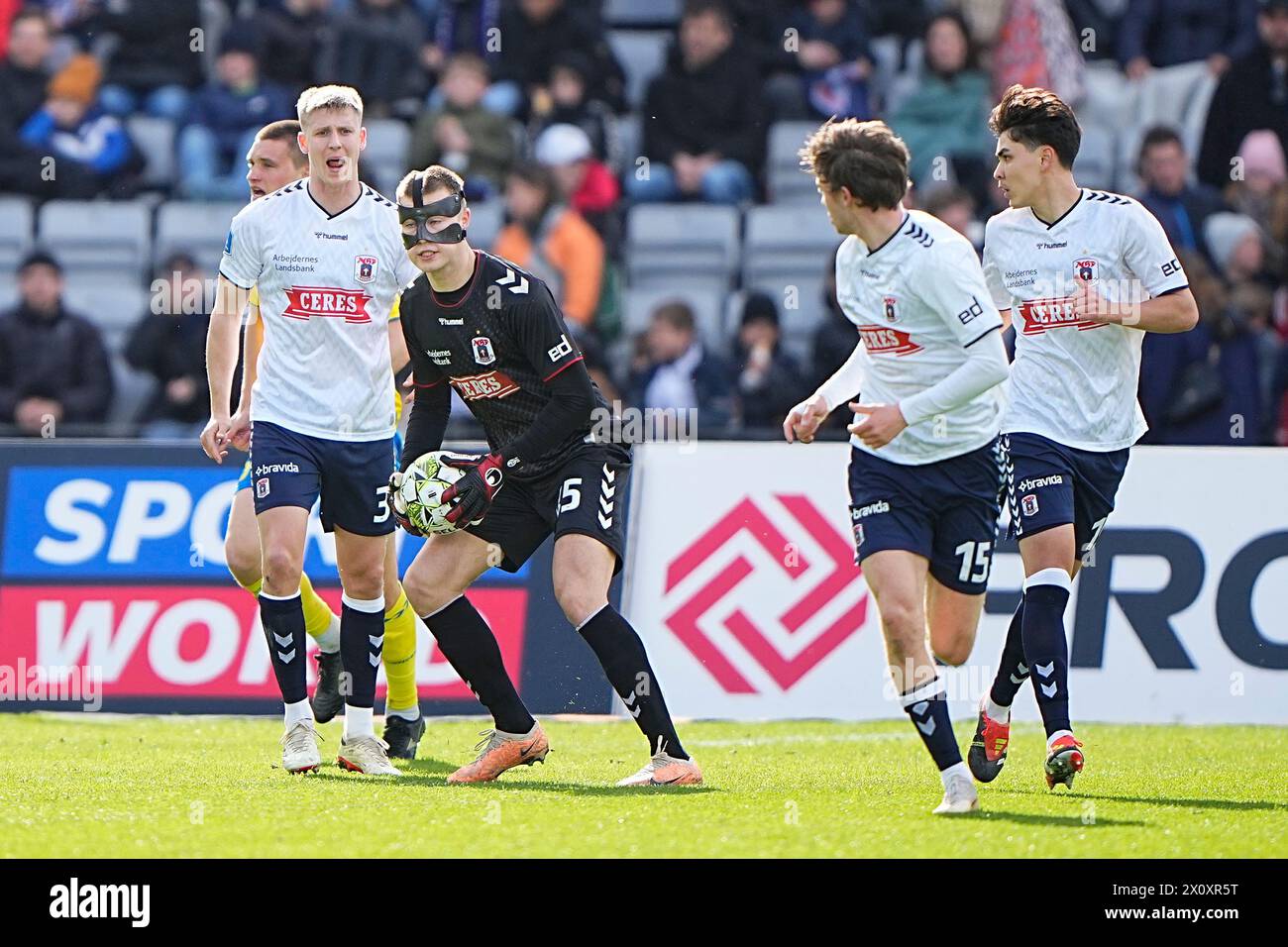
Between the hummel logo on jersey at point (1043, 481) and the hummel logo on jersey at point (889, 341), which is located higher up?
the hummel logo on jersey at point (889, 341)

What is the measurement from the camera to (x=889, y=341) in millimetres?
6375

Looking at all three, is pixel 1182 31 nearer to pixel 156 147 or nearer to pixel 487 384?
pixel 156 147

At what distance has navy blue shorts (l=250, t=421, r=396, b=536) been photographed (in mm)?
7172

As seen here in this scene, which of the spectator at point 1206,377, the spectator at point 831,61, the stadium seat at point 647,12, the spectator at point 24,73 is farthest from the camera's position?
the stadium seat at point 647,12

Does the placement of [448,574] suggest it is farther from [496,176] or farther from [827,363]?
[496,176]

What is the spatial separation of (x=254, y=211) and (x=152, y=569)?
2.94 m

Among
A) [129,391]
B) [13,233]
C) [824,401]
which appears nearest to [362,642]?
[824,401]

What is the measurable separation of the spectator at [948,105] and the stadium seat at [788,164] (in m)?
0.84

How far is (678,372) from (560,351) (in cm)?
570

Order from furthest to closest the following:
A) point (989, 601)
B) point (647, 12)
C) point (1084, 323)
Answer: point (647, 12) < point (989, 601) < point (1084, 323)

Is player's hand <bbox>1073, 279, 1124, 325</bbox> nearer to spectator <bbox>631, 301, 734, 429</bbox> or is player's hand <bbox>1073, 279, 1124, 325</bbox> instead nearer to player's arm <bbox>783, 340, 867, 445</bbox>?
player's arm <bbox>783, 340, 867, 445</bbox>

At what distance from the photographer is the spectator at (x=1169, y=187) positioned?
41.3 feet

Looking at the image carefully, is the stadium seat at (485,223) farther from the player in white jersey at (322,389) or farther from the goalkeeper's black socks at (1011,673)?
the goalkeeper's black socks at (1011,673)

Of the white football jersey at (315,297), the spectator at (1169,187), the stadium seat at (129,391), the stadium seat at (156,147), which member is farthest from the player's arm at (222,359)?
the stadium seat at (156,147)
